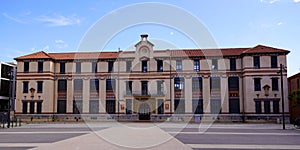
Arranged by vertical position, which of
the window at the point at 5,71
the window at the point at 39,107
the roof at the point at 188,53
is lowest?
the window at the point at 39,107

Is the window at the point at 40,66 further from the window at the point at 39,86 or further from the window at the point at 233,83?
the window at the point at 233,83

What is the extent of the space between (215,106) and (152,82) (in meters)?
9.91

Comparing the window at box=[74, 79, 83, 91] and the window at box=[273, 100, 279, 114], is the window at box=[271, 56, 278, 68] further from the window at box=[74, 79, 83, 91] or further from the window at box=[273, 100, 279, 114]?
the window at box=[74, 79, 83, 91]

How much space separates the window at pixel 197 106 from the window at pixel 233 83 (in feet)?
15.7

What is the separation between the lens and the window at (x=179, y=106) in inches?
1758

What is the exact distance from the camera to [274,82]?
140 feet

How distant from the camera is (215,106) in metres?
44.5

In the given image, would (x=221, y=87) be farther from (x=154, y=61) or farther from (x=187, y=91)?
(x=154, y=61)

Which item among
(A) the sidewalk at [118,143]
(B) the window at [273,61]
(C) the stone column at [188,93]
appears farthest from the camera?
(C) the stone column at [188,93]

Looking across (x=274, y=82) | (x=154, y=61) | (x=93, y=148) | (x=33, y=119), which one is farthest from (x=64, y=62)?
(x=93, y=148)

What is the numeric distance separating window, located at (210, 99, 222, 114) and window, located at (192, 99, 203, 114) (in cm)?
145

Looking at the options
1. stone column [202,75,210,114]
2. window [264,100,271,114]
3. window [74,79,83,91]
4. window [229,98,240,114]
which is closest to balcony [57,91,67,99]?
window [74,79,83,91]

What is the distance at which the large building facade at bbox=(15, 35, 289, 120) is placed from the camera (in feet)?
140

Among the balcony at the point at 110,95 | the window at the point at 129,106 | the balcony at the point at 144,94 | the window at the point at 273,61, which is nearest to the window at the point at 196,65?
the balcony at the point at 144,94
